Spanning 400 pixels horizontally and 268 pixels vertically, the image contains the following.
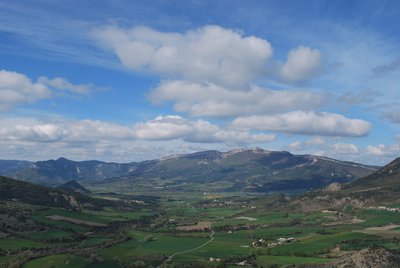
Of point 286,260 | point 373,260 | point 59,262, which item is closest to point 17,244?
point 59,262

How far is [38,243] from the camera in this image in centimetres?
19712

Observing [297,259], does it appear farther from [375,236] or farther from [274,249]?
[375,236]

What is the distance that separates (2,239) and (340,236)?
441ft

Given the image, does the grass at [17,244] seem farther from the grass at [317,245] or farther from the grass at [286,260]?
the grass at [317,245]

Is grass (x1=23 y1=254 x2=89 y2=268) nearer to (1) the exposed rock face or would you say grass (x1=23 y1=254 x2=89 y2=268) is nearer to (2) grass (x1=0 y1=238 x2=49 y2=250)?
(2) grass (x1=0 y1=238 x2=49 y2=250)

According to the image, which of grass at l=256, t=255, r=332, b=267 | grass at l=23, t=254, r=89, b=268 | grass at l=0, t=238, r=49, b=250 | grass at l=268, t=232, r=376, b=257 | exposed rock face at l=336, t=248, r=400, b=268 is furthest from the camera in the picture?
grass at l=0, t=238, r=49, b=250

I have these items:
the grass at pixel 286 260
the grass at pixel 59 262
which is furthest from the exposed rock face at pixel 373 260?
the grass at pixel 59 262

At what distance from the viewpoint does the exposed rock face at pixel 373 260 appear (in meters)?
126

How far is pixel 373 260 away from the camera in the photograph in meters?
127

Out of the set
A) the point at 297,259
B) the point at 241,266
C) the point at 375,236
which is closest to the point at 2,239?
the point at 241,266

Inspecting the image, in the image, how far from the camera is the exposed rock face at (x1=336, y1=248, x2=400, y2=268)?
125562 millimetres

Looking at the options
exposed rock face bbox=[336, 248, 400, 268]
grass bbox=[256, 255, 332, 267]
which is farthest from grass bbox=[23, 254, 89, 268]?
exposed rock face bbox=[336, 248, 400, 268]

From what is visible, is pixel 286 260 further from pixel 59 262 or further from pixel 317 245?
pixel 59 262

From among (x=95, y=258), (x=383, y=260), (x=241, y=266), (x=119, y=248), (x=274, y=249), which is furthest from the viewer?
(x=119, y=248)
